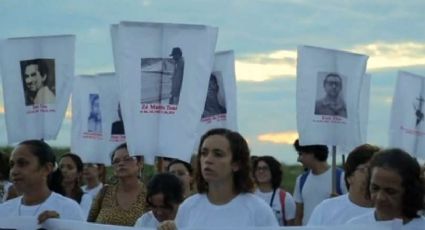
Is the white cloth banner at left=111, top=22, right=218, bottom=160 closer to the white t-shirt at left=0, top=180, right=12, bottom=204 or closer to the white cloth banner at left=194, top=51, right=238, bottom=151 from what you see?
the white t-shirt at left=0, top=180, right=12, bottom=204

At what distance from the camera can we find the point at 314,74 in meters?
11.0

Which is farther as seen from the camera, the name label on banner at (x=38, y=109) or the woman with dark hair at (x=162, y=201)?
the name label on banner at (x=38, y=109)

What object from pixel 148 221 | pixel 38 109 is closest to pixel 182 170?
pixel 148 221

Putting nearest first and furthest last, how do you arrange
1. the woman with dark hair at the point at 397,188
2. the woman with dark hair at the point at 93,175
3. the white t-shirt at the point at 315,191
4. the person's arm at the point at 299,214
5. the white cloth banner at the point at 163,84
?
the woman with dark hair at the point at 397,188 → the white cloth banner at the point at 163,84 → the white t-shirt at the point at 315,191 → the person's arm at the point at 299,214 → the woman with dark hair at the point at 93,175

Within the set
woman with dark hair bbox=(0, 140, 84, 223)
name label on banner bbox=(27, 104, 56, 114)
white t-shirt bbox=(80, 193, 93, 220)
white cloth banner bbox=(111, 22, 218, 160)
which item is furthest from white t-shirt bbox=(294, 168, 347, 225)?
woman with dark hair bbox=(0, 140, 84, 223)

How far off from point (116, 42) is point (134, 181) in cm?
181

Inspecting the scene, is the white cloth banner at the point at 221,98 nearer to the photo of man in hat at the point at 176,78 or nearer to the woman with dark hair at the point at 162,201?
the photo of man in hat at the point at 176,78

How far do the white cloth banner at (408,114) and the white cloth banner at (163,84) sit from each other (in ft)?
15.7

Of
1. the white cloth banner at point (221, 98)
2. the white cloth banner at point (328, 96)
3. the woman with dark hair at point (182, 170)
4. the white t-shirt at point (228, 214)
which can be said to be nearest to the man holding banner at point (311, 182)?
the white cloth banner at point (328, 96)

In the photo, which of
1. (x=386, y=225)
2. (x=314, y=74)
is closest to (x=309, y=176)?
(x=314, y=74)

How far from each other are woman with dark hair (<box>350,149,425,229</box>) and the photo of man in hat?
3819 mm

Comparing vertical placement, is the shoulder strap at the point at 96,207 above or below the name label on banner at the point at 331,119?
below

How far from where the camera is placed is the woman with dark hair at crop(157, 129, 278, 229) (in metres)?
5.90

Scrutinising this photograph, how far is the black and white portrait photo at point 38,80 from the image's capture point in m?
10.9
